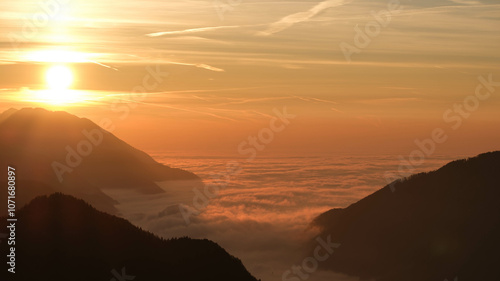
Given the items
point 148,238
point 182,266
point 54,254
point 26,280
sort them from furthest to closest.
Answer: point 148,238 < point 182,266 < point 54,254 < point 26,280

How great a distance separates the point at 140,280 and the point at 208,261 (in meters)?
17.5

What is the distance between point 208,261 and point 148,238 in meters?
14.2

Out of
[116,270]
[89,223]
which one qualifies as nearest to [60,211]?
[89,223]

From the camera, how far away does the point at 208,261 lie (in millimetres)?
132625

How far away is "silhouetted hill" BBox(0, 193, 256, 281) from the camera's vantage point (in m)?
118

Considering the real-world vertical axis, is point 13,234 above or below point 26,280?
above

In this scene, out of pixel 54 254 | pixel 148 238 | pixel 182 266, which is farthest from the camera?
pixel 148 238

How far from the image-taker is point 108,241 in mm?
131375

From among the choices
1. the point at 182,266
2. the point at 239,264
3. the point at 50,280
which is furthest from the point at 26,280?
the point at 239,264

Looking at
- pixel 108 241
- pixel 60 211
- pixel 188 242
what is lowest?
pixel 188 242

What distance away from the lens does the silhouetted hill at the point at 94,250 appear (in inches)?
4626

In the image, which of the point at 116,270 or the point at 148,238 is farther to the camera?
the point at 148,238

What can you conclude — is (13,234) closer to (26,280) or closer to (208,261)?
(26,280)

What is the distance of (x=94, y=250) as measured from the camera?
414 ft
